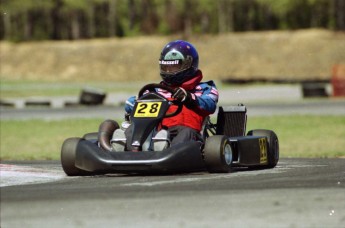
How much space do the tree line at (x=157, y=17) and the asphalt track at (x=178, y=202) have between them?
8197 centimetres

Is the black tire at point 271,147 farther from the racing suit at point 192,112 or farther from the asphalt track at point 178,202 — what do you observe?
the asphalt track at point 178,202

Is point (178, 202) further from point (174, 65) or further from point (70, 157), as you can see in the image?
point (174, 65)

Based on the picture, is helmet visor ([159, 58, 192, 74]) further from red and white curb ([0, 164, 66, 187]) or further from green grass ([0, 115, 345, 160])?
green grass ([0, 115, 345, 160])

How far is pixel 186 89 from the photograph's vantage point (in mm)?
10602

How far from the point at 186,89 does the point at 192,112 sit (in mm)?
403

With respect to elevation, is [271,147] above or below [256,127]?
above

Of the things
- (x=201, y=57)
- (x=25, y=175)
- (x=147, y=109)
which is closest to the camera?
(x=25, y=175)

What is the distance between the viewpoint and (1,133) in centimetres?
2308

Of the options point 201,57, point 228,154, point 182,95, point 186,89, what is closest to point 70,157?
point 182,95

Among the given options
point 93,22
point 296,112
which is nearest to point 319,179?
point 296,112

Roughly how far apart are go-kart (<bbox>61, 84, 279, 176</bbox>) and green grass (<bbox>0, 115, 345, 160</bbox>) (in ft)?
16.5

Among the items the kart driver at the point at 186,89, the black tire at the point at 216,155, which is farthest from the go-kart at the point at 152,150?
the kart driver at the point at 186,89

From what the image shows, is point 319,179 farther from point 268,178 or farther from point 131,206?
point 131,206

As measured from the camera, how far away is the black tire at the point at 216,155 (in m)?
9.77
